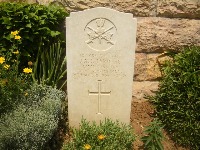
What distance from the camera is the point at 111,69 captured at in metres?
3.50

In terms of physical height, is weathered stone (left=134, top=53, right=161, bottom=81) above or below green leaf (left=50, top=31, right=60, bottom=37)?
below

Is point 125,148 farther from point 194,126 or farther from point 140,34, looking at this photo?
point 140,34

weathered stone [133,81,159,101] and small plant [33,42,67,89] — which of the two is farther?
weathered stone [133,81,159,101]

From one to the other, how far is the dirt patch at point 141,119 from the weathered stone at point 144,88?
0.26ft

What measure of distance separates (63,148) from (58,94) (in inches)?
27.6

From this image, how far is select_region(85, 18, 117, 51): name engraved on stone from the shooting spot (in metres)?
3.34

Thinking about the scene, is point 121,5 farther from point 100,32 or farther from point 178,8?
point 100,32

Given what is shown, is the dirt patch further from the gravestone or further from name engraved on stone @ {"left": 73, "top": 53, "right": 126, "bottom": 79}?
name engraved on stone @ {"left": 73, "top": 53, "right": 126, "bottom": 79}

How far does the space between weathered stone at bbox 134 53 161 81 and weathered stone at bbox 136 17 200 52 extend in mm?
163

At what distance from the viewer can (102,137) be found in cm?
327

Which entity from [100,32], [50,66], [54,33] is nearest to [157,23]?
[100,32]

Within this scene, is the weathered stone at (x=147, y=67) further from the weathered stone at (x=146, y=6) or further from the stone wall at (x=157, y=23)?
the weathered stone at (x=146, y=6)

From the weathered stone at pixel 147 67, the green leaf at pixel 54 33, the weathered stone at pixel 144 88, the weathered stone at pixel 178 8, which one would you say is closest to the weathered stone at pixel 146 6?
the weathered stone at pixel 178 8

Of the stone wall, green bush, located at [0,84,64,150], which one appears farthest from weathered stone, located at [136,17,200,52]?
green bush, located at [0,84,64,150]
